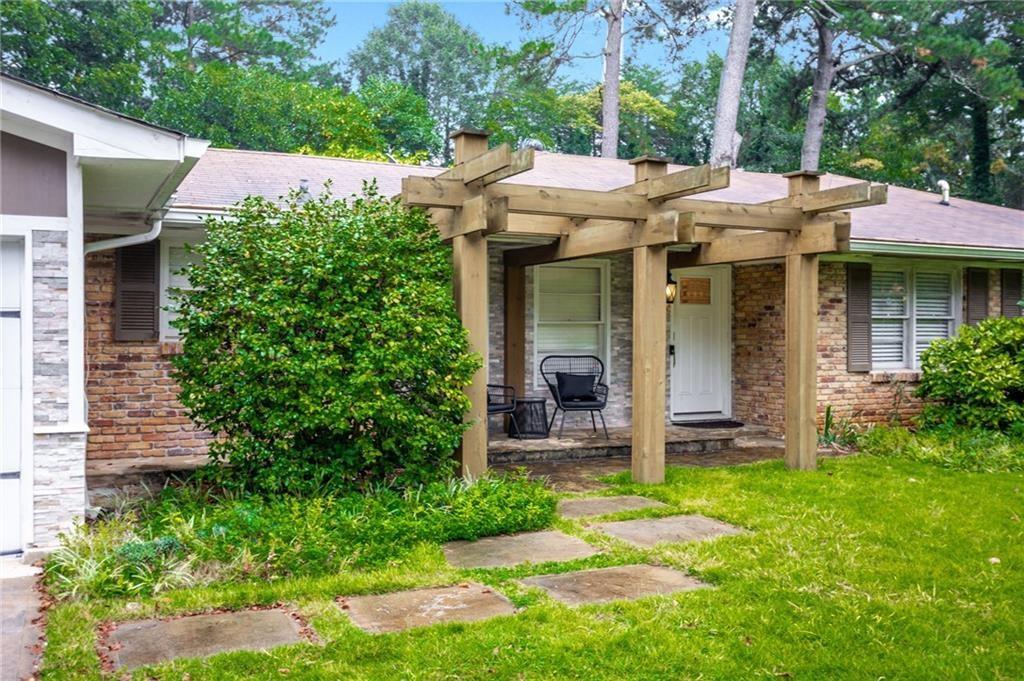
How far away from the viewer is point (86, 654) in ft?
12.2

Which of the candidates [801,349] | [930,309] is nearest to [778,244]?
[801,349]

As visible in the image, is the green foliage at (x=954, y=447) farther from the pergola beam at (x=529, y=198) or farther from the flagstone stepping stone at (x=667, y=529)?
the pergola beam at (x=529, y=198)

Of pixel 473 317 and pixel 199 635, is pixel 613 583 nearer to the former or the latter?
pixel 199 635

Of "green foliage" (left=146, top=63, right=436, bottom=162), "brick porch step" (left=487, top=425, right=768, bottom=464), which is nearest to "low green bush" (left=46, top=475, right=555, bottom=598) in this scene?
"brick porch step" (left=487, top=425, right=768, bottom=464)

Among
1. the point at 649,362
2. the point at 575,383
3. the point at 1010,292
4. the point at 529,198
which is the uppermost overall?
the point at 529,198

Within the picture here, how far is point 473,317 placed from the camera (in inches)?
264

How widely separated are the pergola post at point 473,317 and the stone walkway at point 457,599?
1026mm

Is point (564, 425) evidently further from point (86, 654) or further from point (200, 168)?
point (86, 654)

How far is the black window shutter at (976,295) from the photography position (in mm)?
11484

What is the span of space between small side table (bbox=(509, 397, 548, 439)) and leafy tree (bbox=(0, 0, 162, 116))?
1921 cm

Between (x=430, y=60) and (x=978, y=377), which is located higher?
(x=430, y=60)

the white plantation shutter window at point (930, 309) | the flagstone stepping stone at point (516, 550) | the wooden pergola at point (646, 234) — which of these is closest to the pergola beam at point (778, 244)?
the wooden pergola at point (646, 234)

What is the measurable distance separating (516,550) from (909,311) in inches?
309

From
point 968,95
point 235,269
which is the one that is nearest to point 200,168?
point 235,269
